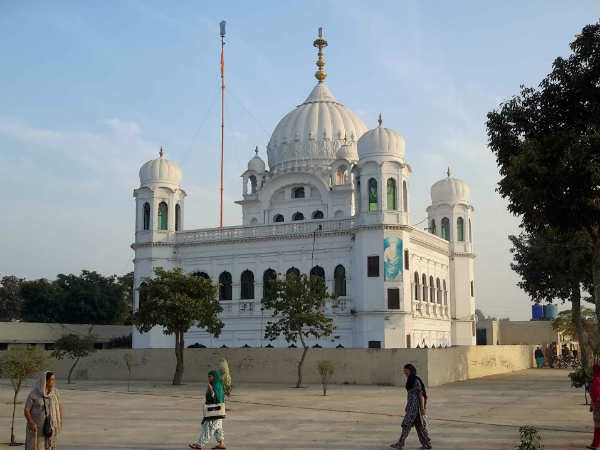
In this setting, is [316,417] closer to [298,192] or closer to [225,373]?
[225,373]

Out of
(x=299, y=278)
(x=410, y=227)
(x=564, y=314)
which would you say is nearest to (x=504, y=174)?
(x=299, y=278)

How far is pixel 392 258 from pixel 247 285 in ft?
30.8

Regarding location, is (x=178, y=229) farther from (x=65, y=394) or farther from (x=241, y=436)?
(x=241, y=436)

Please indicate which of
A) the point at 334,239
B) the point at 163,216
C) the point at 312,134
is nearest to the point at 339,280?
the point at 334,239

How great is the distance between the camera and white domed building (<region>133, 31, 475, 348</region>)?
41094mm

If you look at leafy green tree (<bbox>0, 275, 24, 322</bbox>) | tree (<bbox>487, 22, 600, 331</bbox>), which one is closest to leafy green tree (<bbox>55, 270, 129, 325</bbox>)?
leafy green tree (<bbox>0, 275, 24, 322</bbox>)

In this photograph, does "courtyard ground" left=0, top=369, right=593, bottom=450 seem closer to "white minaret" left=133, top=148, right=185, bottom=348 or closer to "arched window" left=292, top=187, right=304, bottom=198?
"white minaret" left=133, top=148, right=185, bottom=348

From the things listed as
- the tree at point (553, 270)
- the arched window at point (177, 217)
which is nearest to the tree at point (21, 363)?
the tree at point (553, 270)

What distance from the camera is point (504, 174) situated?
21188 millimetres

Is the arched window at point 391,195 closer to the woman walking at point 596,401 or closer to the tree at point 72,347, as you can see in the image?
the tree at point 72,347

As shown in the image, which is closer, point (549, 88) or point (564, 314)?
point (549, 88)

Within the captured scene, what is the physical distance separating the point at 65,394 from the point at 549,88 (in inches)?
805

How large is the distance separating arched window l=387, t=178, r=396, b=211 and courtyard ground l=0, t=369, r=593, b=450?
12.7 metres

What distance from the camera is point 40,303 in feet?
204
